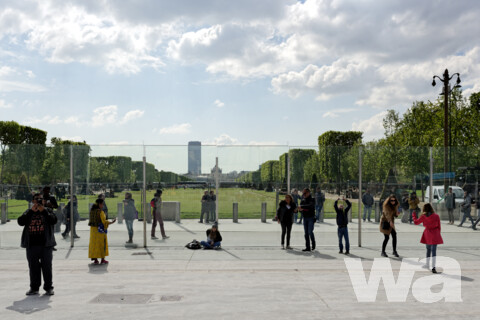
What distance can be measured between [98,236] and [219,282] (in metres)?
3.62

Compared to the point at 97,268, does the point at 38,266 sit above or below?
above

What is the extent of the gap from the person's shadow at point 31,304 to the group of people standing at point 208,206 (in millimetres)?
8563

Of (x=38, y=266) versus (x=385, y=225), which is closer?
(x=38, y=266)

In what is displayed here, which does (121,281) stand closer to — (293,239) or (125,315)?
(125,315)

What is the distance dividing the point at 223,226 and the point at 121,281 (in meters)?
9.30

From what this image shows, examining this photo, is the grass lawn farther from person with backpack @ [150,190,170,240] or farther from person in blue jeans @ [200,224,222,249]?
person in blue jeans @ [200,224,222,249]

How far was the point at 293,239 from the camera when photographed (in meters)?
14.4

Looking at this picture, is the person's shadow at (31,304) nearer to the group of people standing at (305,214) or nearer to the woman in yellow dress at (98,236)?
the woman in yellow dress at (98,236)

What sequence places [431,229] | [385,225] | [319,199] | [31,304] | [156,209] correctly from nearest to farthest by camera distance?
[31,304], [431,229], [385,225], [156,209], [319,199]

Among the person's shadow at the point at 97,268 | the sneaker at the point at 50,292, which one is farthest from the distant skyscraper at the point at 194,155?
the sneaker at the point at 50,292

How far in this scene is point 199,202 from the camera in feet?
56.4

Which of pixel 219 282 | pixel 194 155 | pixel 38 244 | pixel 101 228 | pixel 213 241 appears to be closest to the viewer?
pixel 38 244

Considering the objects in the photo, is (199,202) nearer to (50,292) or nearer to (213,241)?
(213,241)

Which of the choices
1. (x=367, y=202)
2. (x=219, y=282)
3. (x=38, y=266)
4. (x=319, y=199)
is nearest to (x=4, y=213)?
(x=38, y=266)
